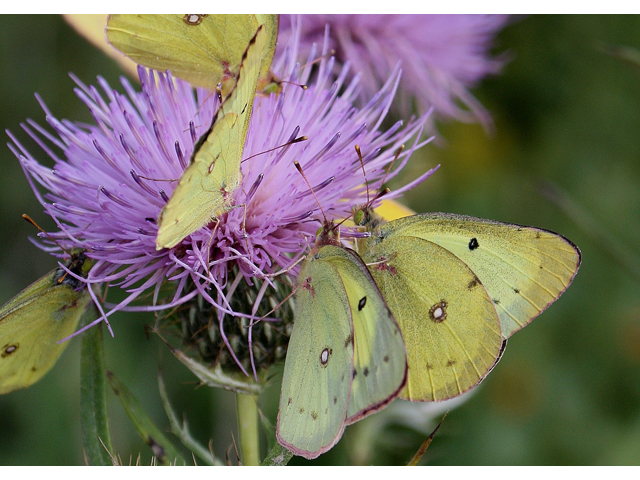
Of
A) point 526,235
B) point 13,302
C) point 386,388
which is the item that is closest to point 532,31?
point 526,235

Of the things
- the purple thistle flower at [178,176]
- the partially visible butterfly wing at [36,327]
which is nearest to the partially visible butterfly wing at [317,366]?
the purple thistle flower at [178,176]

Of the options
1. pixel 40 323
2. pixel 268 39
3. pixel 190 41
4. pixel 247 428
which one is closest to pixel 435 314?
pixel 247 428

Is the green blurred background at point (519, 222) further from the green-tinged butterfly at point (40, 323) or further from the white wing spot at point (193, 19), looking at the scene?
the white wing spot at point (193, 19)

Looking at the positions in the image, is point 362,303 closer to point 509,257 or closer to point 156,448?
point 509,257

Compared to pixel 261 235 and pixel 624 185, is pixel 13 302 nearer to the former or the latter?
pixel 261 235

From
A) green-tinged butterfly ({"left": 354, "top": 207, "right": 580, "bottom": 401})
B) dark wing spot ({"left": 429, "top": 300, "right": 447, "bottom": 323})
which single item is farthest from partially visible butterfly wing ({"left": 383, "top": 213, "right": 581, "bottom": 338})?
dark wing spot ({"left": 429, "top": 300, "right": 447, "bottom": 323})

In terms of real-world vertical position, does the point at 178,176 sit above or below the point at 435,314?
above

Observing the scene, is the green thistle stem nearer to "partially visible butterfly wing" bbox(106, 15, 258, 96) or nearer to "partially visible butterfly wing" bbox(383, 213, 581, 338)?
"partially visible butterfly wing" bbox(383, 213, 581, 338)
